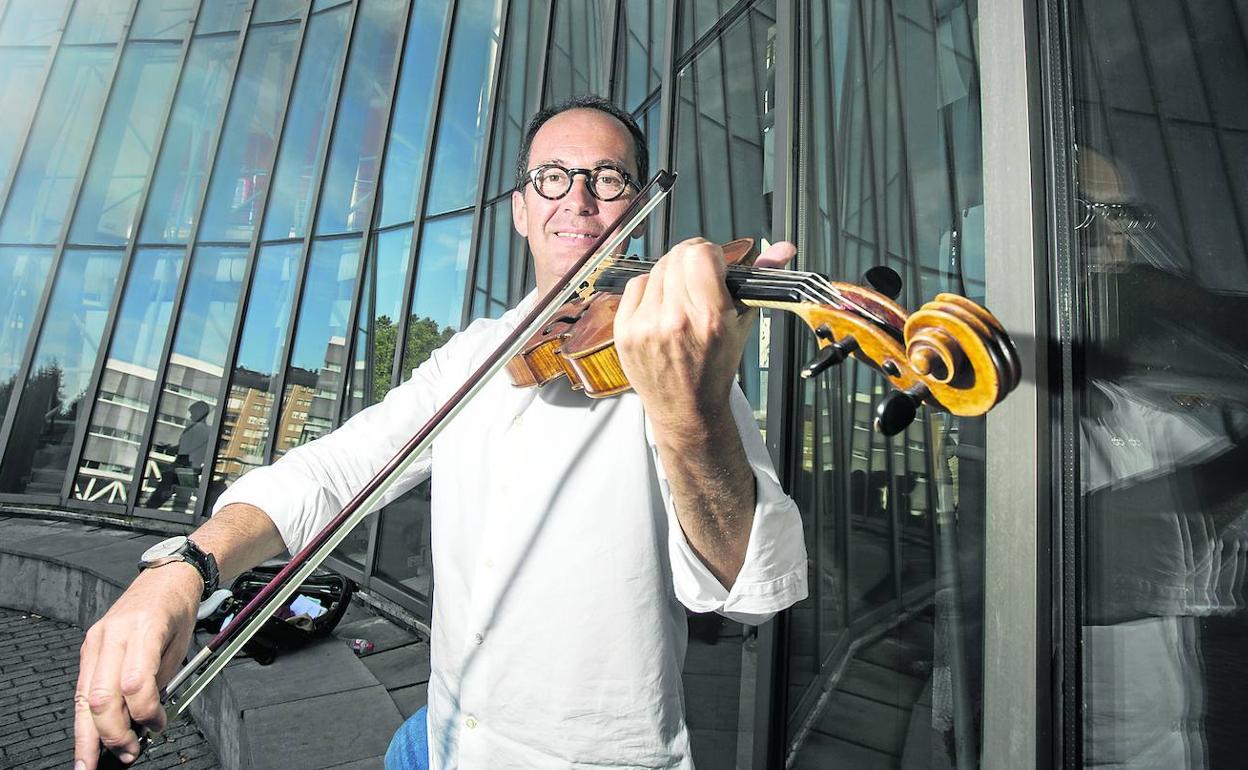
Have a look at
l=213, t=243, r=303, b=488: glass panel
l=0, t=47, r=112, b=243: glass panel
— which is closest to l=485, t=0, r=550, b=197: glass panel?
l=213, t=243, r=303, b=488: glass panel

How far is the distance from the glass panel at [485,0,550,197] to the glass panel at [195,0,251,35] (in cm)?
378

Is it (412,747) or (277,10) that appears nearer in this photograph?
(412,747)

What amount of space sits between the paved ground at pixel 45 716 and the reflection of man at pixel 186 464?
1764 millimetres

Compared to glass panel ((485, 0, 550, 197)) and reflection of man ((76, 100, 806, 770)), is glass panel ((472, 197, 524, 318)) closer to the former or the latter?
glass panel ((485, 0, 550, 197))

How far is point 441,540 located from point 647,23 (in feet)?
9.76

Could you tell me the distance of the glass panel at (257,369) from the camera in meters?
5.61

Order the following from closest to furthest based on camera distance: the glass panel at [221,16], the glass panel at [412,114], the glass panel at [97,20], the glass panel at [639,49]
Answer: the glass panel at [639,49] < the glass panel at [412,114] < the glass panel at [221,16] < the glass panel at [97,20]

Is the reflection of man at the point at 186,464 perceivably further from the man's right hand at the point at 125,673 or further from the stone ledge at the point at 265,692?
the man's right hand at the point at 125,673

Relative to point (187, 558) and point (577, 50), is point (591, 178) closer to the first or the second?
point (187, 558)

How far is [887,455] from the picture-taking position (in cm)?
169

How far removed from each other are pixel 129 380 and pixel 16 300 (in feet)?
4.64

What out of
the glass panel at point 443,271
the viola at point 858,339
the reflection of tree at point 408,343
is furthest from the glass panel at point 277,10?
the viola at point 858,339

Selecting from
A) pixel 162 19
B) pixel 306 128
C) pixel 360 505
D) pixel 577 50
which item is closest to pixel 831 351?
pixel 360 505

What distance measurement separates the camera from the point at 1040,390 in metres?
1.12
